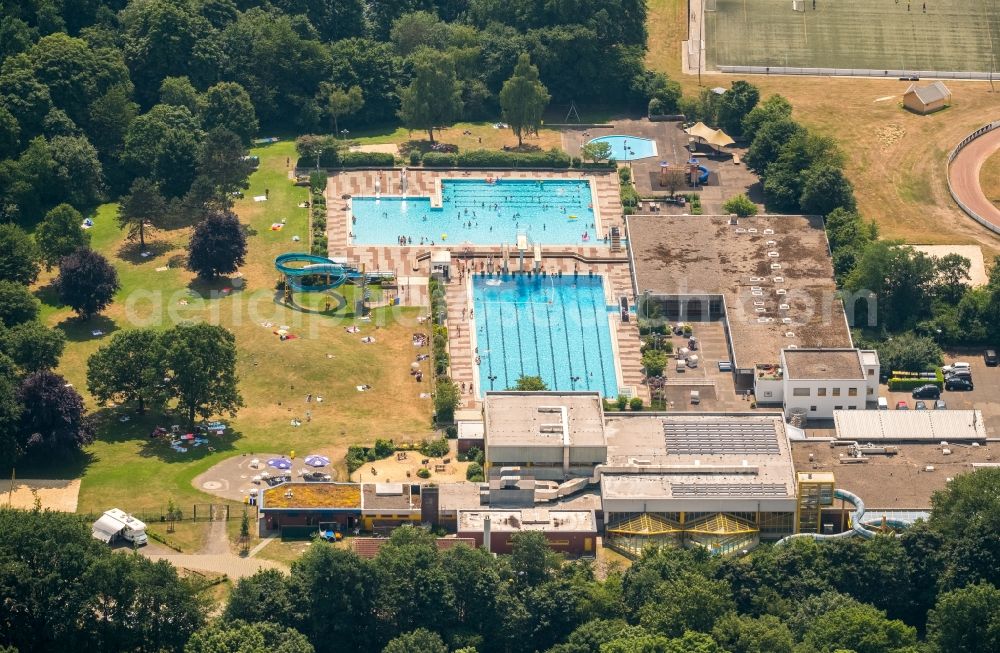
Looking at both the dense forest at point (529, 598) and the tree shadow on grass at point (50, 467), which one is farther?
the tree shadow on grass at point (50, 467)

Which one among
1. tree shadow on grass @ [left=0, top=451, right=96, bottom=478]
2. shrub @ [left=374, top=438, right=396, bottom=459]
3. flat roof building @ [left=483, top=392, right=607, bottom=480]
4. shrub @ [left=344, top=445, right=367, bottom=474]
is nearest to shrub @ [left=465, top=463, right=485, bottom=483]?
flat roof building @ [left=483, top=392, right=607, bottom=480]

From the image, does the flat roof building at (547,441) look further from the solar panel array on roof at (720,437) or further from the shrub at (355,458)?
the shrub at (355,458)

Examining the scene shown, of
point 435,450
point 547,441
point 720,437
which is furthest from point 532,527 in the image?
point 720,437

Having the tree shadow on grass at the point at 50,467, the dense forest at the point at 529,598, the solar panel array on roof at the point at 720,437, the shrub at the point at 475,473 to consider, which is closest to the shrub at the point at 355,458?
the shrub at the point at 475,473

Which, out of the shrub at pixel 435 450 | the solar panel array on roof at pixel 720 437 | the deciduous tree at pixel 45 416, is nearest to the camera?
the deciduous tree at pixel 45 416

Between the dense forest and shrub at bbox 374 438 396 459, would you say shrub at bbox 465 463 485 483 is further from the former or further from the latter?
the dense forest

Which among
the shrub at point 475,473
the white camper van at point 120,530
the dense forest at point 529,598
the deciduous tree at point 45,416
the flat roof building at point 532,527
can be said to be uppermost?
the deciduous tree at point 45,416

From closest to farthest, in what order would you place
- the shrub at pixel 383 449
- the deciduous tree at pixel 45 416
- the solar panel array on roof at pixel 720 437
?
the deciduous tree at pixel 45 416, the solar panel array on roof at pixel 720 437, the shrub at pixel 383 449

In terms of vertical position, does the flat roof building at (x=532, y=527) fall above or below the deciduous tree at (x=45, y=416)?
below
